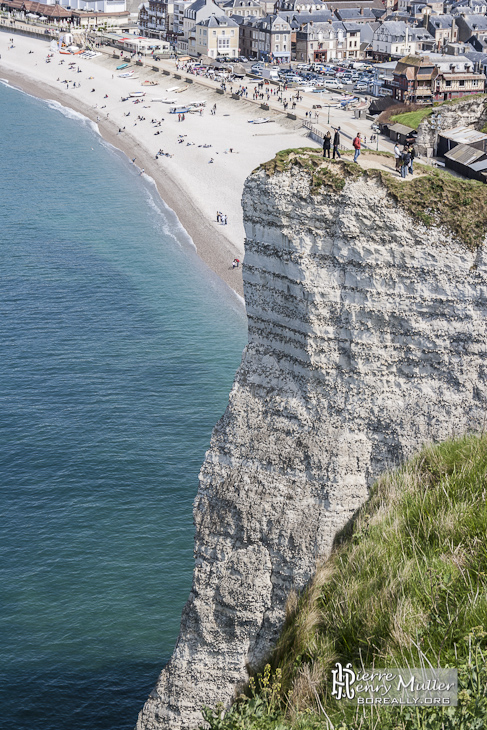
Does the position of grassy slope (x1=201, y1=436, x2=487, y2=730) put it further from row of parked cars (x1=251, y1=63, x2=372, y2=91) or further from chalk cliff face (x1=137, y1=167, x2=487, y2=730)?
row of parked cars (x1=251, y1=63, x2=372, y2=91)

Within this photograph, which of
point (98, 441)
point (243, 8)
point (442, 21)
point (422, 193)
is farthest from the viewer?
point (243, 8)

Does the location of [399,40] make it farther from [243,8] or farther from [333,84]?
[243,8]

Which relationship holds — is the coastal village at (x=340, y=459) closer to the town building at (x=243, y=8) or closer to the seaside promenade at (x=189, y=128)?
the seaside promenade at (x=189, y=128)

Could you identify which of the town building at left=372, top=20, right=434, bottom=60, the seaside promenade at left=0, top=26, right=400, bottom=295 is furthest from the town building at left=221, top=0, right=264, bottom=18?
the town building at left=372, top=20, right=434, bottom=60

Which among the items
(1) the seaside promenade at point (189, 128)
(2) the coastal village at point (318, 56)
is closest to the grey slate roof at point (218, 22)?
(2) the coastal village at point (318, 56)

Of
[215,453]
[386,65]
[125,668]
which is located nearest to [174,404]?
[125,668]

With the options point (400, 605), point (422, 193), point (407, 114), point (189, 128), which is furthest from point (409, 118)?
point (400, 605)

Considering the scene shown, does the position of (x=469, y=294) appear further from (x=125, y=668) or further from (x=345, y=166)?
(x=125, y=668)
